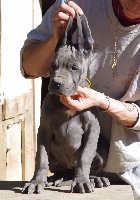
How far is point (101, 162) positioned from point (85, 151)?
0.57 ft

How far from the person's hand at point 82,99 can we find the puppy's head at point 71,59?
5cm

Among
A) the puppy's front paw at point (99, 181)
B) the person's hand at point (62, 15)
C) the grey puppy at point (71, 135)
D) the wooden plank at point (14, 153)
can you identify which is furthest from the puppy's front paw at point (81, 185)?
the wooden plank at point (14, 153)

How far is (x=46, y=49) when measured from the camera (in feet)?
10.9

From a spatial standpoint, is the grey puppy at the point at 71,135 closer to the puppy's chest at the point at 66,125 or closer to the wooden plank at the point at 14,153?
the puppy's chest at the point at 66,125

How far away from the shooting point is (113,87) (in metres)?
3.43

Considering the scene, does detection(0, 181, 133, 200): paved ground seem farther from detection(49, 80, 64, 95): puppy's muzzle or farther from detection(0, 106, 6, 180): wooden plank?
detection(0, 106, 6, 180): wooden plank

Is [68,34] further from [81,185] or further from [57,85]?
[81,185]

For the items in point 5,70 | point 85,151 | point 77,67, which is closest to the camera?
point 77,67

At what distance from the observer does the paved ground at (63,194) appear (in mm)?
3178

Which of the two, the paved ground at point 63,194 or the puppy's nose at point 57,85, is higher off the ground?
the puppy's nose at point 57,85

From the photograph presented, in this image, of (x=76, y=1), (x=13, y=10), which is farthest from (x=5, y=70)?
(x=76, y=1)

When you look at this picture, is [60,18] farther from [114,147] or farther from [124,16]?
[114,147]

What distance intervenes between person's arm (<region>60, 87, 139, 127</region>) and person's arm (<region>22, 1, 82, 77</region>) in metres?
0.27

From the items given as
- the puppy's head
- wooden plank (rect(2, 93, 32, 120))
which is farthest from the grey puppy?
wooden plank (rect(2, 93, 32, 120))
